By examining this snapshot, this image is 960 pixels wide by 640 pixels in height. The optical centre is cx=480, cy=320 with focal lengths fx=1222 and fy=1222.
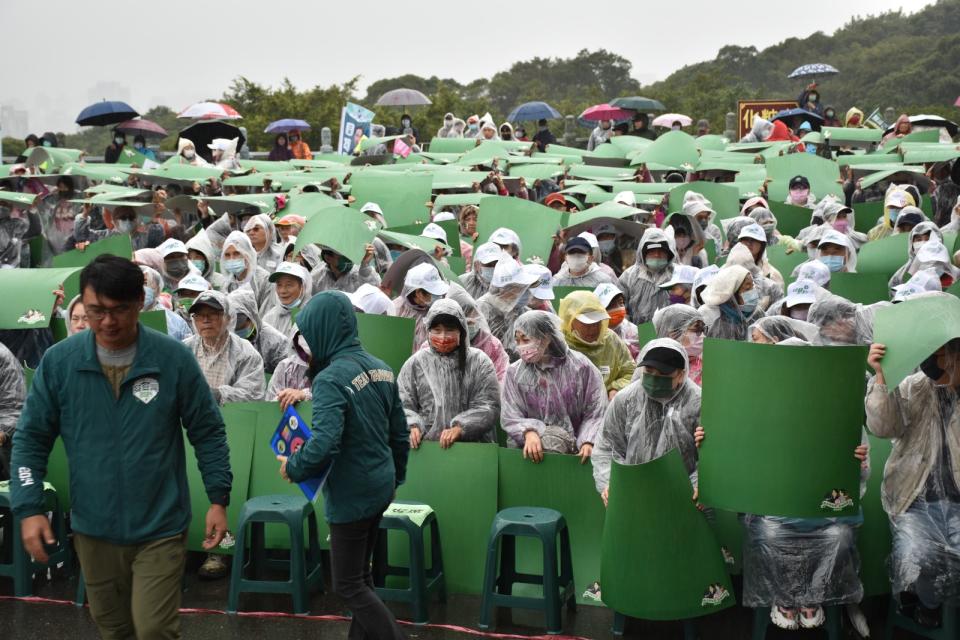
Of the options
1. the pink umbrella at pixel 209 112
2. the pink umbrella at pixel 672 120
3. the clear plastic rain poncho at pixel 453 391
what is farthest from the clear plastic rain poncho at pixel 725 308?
the pink umbrella at pixel 672 120

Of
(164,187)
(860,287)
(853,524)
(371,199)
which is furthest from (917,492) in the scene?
(164,187)

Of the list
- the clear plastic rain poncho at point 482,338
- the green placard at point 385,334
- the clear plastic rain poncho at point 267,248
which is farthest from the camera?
the clear plastic rain poncho at point 267,248

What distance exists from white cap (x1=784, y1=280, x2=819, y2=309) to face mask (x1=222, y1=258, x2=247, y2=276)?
4.47 metres

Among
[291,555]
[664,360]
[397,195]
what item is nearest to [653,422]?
[664,360]

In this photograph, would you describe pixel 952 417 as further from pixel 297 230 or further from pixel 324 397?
pixel 297 230

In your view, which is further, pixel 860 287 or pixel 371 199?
pixel 371 199

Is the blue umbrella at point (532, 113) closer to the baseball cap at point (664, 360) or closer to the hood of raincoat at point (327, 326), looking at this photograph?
the baseball cap at point (664, 360)

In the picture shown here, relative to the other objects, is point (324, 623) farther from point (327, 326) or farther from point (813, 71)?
point (813, 71)

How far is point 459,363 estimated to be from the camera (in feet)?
21.2

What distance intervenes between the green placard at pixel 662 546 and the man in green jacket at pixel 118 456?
6.54 feet

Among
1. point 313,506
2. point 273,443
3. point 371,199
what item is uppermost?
point 371,199

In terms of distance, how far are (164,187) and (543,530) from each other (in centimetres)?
1066

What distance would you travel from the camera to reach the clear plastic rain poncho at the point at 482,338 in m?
7.07

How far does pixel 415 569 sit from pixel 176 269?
4.86 meters
